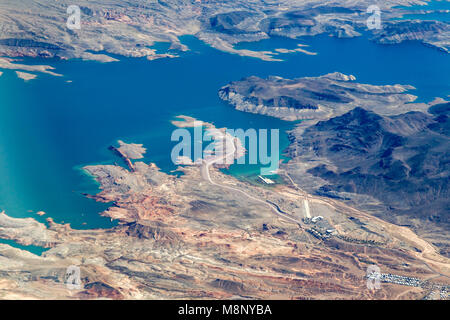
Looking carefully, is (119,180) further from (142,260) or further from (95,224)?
(142,260)

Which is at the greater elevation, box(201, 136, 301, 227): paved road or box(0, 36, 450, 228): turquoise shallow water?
box(0, 36, 450, 228): turquoise shallow water

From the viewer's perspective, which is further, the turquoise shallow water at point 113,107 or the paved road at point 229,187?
the turquoise shallow water at point 113,107

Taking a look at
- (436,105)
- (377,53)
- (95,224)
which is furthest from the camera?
(377,53)

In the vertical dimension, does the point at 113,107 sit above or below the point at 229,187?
above

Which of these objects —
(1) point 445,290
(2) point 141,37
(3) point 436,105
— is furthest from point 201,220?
(2) point 141,37

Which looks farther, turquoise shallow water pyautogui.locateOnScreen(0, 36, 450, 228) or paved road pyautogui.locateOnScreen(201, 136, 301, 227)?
turquoise shallow water pyautogui.locateOnScreen(0, 36, 450, 228)

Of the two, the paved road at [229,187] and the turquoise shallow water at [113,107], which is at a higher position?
the turquoise shallow water at [113,107]

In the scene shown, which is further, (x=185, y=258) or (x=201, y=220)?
(x=201, y=220)

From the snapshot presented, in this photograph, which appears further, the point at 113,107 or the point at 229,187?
the point at 113,107
